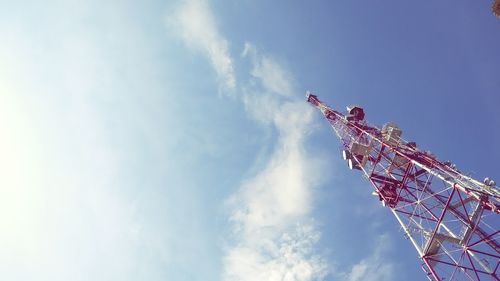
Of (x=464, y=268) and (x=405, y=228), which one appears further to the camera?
(x=405, y=228)

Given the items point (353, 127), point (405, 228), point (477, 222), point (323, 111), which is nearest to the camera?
point (477, 222)

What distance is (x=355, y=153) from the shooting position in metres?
37.5

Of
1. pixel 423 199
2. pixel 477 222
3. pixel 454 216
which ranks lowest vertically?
pixel 477 222

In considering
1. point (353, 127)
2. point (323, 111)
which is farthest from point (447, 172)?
point (323, 111)

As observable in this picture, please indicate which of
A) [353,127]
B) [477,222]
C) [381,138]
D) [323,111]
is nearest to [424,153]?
[381,138]

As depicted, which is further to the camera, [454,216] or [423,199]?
[423,199]

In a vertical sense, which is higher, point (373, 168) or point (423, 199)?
point (373, 168)

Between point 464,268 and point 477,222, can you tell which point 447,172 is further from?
point 464,268

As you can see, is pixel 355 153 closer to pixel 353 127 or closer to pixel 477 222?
pixel 353 127

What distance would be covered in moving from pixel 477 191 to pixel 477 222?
3.01 m

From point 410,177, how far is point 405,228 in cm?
547

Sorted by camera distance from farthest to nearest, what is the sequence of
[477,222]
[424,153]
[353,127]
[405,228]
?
[353,127], [424,153], [405,228], [477,222]

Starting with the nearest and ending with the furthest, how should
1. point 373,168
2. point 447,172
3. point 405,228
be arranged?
point 447,172, point 405,228, point 373,168

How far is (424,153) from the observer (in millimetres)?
30812
